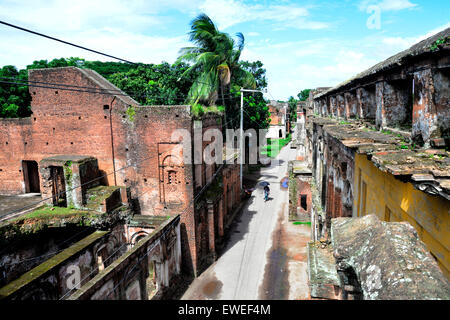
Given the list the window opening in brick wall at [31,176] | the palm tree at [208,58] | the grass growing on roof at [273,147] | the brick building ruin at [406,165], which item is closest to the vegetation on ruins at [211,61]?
the palm tree at [208,58]

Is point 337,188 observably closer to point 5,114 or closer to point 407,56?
point 407,56

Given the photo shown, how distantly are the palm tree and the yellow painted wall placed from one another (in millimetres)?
14827

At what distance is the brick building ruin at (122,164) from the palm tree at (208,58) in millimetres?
2834

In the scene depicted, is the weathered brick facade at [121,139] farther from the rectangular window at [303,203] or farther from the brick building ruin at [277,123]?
the brick building ruin at [277,123]

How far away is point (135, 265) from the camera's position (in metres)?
10.1

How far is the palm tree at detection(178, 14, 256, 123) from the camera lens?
1909cm

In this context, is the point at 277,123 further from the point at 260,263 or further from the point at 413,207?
the point at 413,207

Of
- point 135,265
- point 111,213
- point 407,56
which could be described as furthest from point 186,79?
point 407,56

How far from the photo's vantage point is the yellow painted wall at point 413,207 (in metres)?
2.71

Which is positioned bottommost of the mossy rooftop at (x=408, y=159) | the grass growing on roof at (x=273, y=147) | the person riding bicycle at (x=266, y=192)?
the person riding bicycle at (x=266, y=192)

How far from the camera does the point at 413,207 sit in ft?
10.9

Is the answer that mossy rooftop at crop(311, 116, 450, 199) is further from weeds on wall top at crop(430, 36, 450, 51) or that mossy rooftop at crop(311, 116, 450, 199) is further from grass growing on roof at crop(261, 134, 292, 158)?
grass growing on roof at crop(261, 134, 292, 158)
